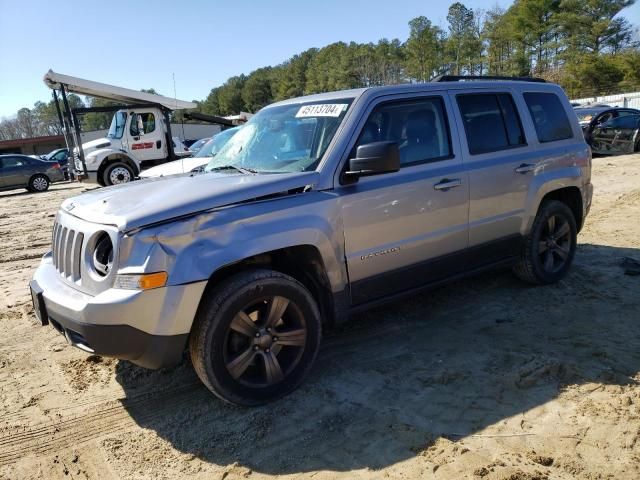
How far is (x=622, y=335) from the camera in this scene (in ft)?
12.9

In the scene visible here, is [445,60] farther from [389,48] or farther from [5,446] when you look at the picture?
[5,446]

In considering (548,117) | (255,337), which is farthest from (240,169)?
(548,117)

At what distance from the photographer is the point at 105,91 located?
16.8m

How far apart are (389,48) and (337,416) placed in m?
87.5

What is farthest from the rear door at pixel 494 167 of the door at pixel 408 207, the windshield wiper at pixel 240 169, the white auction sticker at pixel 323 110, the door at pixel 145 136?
the door at pixel 145 136

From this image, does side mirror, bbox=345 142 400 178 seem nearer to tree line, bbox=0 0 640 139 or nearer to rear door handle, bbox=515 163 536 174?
rear door handle, bbox=515 163 536 174

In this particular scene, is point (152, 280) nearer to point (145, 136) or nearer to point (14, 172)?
point (145, 136)

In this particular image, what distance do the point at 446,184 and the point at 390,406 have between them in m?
1.77

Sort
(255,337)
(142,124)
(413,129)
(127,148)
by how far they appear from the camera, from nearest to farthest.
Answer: (255,337), (413,129), (127,148), (142,124)

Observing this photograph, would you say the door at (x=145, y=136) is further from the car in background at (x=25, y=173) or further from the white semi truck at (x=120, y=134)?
the car in background at (x=25, y=173)

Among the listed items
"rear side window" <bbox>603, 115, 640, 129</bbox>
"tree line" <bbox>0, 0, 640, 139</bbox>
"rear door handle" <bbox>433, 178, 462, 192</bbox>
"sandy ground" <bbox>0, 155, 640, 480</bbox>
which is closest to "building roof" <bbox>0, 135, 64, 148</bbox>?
"tree line" <bbox>0, 0, 640, 139</bbox>

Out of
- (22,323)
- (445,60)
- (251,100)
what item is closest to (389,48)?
(445,60)

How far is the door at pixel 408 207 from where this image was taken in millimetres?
3572

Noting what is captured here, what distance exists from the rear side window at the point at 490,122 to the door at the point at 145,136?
1447 centimetres
